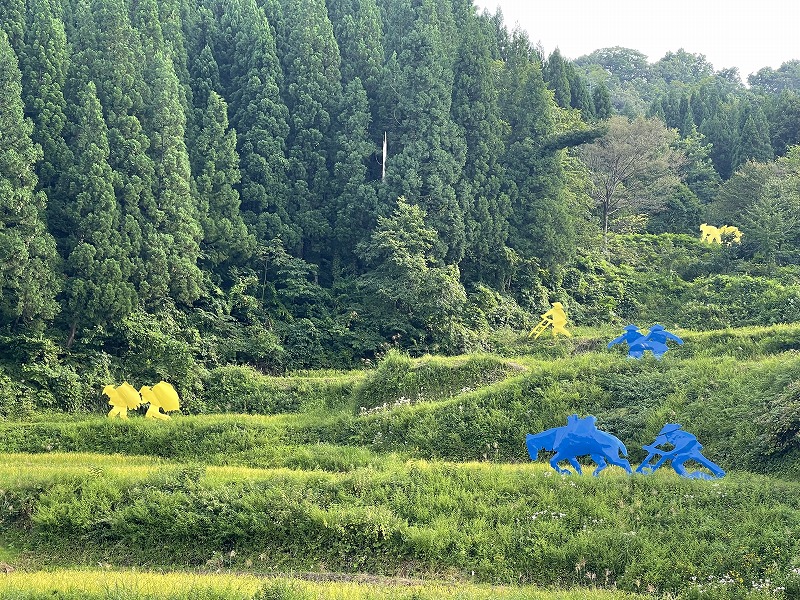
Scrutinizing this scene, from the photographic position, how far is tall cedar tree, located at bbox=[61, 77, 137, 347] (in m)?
20.6

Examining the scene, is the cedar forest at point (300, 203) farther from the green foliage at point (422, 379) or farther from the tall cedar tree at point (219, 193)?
the green foliage at point (422, 379)

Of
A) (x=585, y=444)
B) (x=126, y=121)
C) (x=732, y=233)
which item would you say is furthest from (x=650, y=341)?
(x=732, y=233)

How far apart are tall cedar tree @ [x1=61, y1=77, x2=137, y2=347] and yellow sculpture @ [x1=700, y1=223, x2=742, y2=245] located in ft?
66.5

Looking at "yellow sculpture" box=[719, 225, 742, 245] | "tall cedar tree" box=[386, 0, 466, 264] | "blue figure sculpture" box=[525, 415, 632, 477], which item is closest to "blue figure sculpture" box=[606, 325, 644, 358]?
"blue figure sculpture" box=[525, 415, 632, 477]

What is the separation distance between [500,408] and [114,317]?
376 inches

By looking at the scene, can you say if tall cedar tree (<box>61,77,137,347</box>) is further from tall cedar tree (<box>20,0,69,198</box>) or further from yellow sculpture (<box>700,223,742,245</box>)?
yellow sculpture (<box>700,223,742,245</box>)

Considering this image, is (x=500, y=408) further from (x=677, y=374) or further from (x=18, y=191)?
(x=18, y=191)

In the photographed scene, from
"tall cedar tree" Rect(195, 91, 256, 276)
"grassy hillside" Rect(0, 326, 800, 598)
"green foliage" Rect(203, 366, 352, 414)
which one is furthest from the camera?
"tall cedar tree" Rect(195, 91, 256, 276)

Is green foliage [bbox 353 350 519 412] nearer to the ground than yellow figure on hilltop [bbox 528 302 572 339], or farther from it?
nearer to the ground

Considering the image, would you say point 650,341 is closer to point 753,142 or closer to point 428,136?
point 428,136

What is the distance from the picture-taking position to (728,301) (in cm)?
2611

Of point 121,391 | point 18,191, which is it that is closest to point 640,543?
point 121,391

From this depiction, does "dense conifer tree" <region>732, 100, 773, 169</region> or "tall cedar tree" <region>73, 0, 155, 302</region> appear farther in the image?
"dense conifer tree" <region>732, 100, 773, 169</region>

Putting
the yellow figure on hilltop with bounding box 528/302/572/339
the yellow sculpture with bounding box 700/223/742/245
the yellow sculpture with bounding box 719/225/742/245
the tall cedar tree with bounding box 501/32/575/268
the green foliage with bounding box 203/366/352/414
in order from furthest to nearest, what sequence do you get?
1. the yellow sculpture with bounding box 700/223/742/245
2. the yellow sculpture with bounding box 719/225/742/245
3. the tall cedar tree with bounding box 501/32/575/268
4. the yellow figure on hilltop with bounding box 528/302/572/339
5. the green foliage with bounding box 203/366/352/414
